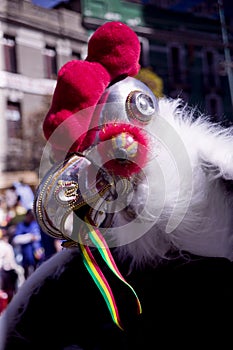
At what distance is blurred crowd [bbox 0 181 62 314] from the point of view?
3.38 m

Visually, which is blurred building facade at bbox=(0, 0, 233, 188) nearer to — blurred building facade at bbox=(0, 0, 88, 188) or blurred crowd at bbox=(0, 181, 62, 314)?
blurred building facade at bbox=(0, 0, 88, 188)

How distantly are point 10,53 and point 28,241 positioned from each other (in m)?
3.13

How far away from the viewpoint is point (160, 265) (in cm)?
83

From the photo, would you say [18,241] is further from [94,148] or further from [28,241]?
[94,148]

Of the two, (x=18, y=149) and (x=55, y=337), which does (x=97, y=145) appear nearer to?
(x=55, y=337)

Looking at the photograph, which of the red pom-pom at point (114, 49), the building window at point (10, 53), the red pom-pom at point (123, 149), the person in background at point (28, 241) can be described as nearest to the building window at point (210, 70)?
the building window at point (10, 53)

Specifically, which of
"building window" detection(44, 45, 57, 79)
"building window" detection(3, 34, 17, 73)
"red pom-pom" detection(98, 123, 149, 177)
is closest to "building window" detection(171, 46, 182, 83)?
"building window" detection(44, 45, 57, 79)

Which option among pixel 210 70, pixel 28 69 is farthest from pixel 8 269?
pixel 210 70

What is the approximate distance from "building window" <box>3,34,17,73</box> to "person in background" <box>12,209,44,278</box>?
2.78 m

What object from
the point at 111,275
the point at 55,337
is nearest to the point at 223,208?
the point at 111,275

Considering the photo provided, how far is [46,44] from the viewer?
20.6ft

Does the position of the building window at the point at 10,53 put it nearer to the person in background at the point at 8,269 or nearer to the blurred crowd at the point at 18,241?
the blurred crowd at the point at 18,241

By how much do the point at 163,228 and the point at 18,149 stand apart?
17.5ft

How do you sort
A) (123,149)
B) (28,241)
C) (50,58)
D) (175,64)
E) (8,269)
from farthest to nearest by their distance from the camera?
(175,64) < (50,58) < (28,241) < (8,269) < (123,149)
